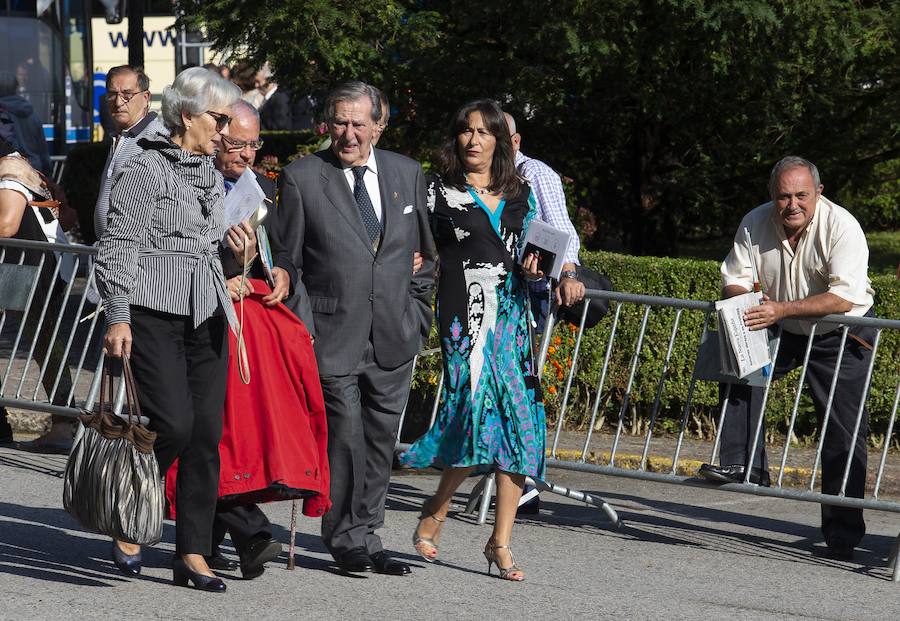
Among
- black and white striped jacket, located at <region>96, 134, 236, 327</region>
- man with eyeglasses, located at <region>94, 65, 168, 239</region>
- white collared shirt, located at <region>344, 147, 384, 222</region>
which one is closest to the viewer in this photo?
black and white striped jacket, located at <region>96, 134, 236, 327</region>

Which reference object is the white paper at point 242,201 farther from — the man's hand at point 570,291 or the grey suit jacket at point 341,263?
the man's hand at point 570,291

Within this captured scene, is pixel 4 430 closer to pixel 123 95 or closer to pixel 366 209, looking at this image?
pixel 123 95

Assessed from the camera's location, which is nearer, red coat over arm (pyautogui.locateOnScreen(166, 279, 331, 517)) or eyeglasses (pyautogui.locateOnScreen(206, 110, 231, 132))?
eyeglasses (pyautogui.locateOnScreen(206, 110, 231, 132))

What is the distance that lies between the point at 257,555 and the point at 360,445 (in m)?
0.61

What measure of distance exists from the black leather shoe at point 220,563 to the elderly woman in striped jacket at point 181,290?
353mm

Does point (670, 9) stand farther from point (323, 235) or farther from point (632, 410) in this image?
point (323, 235)

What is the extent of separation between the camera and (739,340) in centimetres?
669

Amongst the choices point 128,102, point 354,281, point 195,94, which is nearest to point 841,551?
point 354,281

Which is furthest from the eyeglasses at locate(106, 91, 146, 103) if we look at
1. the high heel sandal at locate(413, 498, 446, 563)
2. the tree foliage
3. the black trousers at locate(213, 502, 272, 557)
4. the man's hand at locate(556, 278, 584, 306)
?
the tree foliage

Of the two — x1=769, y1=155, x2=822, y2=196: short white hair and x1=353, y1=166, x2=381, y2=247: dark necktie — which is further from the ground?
x1=769, y1=155, x2=822, y2=196: short white hair

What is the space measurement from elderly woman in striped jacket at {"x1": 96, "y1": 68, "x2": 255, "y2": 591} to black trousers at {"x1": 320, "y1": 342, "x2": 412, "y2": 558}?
1.86 feet

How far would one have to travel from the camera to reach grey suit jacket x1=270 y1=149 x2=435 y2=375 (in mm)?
5945

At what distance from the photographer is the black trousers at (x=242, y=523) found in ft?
19.1

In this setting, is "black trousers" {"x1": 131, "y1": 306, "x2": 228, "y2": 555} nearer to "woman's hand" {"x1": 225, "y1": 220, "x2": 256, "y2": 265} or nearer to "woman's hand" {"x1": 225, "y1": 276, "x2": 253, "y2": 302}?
"woman's hand" {"x1": 225, "y1": 276, "x2": 253, "y2": 302}
